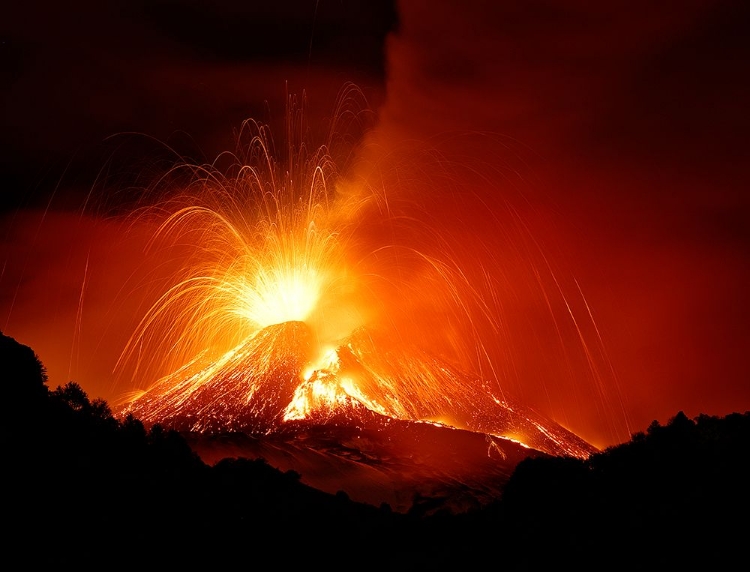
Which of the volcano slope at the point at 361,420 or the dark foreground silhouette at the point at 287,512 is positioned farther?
the volcano slope at the point at 361,420

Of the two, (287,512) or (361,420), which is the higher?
(361,420)

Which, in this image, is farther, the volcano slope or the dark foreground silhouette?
the volcano slope

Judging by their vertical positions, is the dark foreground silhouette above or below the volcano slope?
below

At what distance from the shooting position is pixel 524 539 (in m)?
20.7

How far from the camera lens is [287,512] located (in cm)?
2258

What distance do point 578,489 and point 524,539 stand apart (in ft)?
14.9

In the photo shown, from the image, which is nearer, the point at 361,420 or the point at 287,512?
the point at 287,512

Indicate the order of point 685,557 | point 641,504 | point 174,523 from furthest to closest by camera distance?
point 641,504
point 174,523
point 685,557

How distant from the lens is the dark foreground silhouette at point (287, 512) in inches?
719

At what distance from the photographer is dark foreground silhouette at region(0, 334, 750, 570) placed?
1827 centimetres

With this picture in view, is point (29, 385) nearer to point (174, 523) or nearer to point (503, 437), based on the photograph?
point (174, 523)

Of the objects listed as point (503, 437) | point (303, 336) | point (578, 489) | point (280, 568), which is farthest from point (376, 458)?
point (280, 568)

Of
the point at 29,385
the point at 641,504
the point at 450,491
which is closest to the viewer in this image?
the point at 641,504

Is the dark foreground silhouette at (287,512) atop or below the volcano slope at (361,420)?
below
